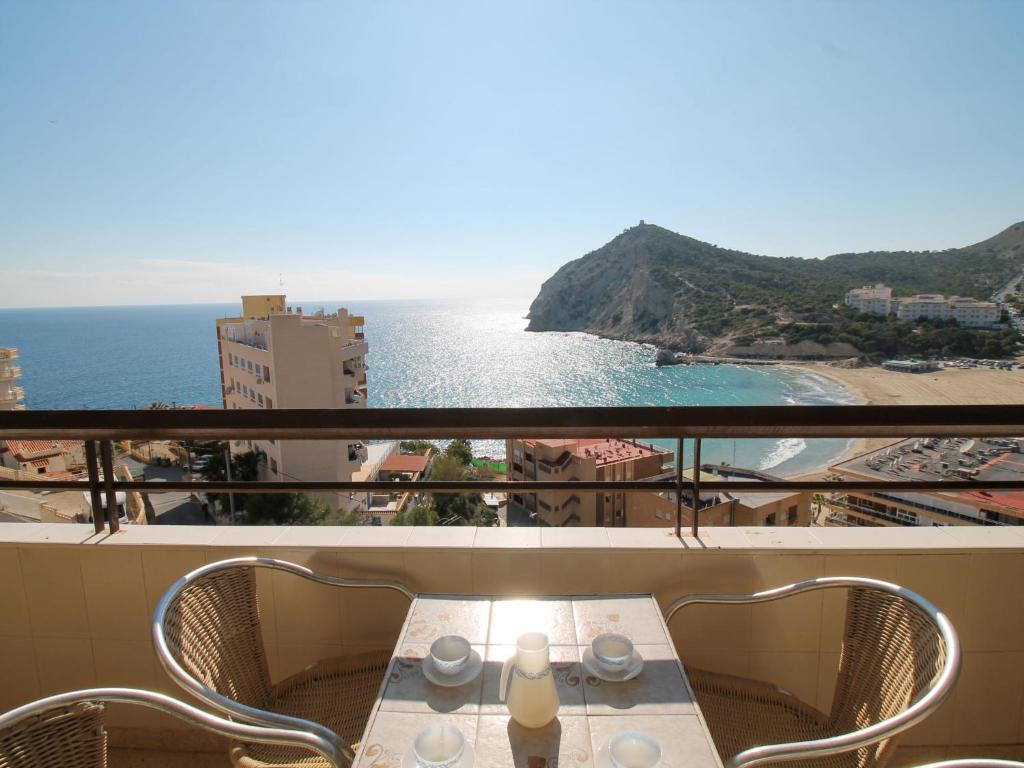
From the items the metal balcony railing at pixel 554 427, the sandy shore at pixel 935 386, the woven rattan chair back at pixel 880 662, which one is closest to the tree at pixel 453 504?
the metal balcony railing at pixel 554 427

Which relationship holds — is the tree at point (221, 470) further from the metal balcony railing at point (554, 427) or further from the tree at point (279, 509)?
the metal balcony railing at point (554, 427)

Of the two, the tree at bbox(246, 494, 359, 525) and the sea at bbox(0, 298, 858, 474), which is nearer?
the tree at bbox(246, 494, 359, 525)

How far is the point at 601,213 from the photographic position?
6938 centimetres

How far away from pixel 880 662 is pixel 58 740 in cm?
174

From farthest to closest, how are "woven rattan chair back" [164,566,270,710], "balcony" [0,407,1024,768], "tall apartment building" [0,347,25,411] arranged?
"tall apartment building" [0,347,25,411]
"balcony" [0,407,1024,768]
"woven rattan chair back" [164,566,270,710]

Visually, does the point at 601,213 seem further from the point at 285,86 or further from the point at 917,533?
the point at 917,533

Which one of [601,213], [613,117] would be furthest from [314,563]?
[601,213]

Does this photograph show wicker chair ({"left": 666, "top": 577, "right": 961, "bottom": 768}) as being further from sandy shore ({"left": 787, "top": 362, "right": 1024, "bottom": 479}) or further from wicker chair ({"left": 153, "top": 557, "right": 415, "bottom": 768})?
sandy shore ({"left": 787, "top": 362, "right": 1024, "bottom": 479})

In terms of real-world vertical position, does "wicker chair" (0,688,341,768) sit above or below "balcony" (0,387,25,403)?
above

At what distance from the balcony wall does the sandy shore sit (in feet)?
83.4

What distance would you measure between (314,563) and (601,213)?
72.1m

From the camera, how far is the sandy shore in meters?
25.9

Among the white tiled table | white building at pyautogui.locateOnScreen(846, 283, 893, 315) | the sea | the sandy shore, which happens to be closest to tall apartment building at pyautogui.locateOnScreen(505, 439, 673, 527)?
the sea

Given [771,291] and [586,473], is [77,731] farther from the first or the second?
[771,291]
